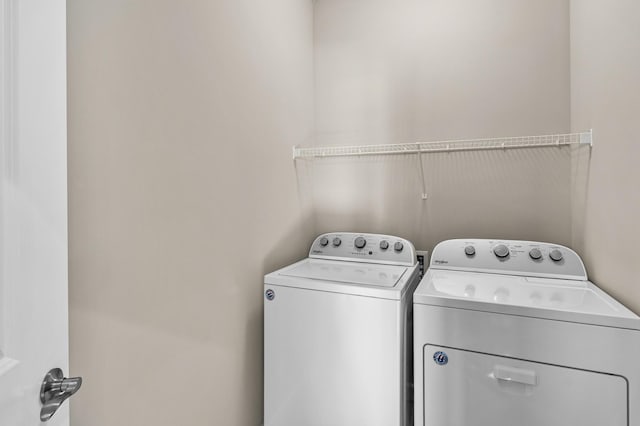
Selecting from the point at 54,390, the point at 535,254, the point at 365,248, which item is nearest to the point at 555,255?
the point at 535,254

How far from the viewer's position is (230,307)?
1.38 meters

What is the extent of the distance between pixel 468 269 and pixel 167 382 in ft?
4.48

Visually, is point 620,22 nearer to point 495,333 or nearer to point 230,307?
point 495,333

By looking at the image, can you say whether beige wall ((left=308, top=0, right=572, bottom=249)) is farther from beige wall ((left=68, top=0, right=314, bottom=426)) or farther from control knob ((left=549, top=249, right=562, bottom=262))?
beige wall ((left=68, top=0, right=314, bottom=426))

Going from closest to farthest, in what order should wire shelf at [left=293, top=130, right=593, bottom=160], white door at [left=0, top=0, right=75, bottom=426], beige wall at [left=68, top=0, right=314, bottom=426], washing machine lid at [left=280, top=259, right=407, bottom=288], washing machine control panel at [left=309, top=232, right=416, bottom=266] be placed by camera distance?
white door at [left=0, top=0, right=75, bottom=426] < beige wall at [left=68, top=0, right=314, bottom=426] < washing machine lid at [left=280, top=259, right=407, bottom=288] < wire shelf at [left=293, top=130, right=593, bottom=160] < washing machine control panel at [left=309, top=232, right=416, bottom=266]

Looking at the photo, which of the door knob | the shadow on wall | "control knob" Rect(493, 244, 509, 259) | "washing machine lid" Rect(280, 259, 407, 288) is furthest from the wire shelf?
the door knob

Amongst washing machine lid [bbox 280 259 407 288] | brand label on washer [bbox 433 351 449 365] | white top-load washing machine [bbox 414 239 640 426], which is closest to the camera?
white top-load washing machine [bbox 414 239 640 426]

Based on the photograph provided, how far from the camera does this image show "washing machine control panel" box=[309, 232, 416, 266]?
1.78 m

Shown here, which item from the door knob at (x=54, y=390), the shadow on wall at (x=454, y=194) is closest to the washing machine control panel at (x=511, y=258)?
the shadow on wall at (x=454, y=194)

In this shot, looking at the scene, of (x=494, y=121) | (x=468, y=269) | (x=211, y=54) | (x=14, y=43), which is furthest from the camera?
(x=494, y=121)

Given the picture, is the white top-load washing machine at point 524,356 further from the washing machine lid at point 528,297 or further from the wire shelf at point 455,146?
the wire shelf at point 455,146

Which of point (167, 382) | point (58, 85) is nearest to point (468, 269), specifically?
point (167, 382)

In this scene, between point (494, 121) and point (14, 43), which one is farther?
point (494, 121)

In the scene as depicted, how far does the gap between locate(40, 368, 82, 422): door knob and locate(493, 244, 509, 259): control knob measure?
1.65 m
